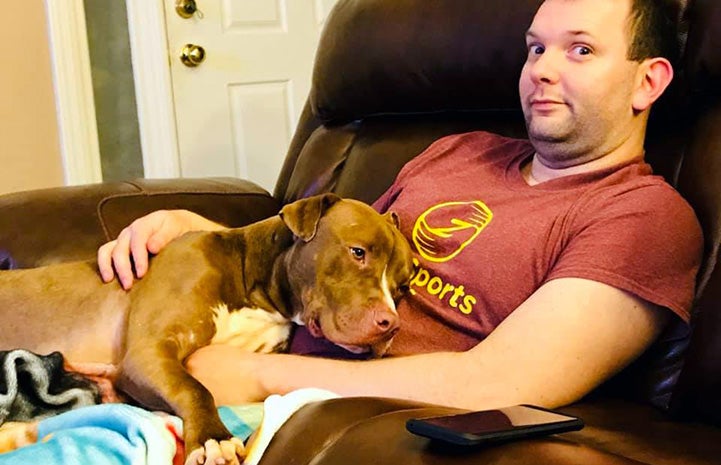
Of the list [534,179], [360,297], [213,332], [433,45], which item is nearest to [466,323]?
[360,297]

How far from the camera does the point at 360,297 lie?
5.50 feet

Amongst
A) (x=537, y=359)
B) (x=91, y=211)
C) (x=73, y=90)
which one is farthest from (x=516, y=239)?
(x=73, y=90)

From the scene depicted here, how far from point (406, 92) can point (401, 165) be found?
0.18 m

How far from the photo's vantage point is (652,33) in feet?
5.43

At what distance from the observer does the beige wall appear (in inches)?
130

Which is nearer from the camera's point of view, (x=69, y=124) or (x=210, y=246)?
(x=210, y=246)

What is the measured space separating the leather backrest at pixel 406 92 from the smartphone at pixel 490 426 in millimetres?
874

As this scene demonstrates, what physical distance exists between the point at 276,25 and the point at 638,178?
8.24 ft

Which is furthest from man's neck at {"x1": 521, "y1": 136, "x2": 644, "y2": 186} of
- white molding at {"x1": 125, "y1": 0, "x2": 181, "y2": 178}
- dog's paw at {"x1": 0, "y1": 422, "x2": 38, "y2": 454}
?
white molding at {"x1": 125, "y1": 0, "x2": 181, "y2": 178}

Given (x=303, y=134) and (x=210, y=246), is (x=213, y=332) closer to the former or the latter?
(x=210, y=246)

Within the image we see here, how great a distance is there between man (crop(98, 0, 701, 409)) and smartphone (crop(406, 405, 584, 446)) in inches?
16.4

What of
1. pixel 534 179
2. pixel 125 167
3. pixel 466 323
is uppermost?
pixel 534 179

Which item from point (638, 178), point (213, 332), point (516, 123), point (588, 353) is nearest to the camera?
point (588, 353)

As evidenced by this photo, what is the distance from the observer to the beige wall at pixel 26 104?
3.31m
